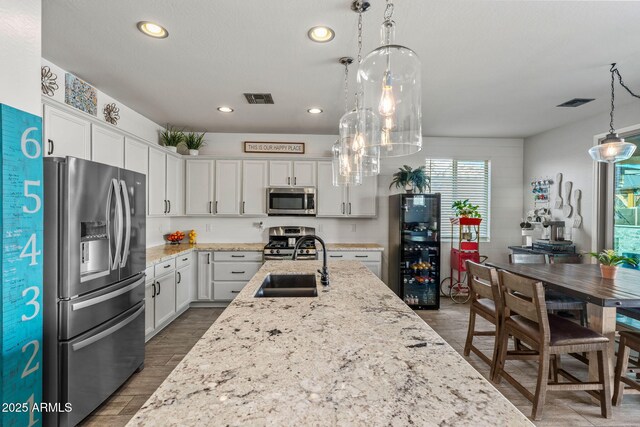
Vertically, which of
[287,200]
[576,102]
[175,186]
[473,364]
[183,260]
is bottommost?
[473,364]

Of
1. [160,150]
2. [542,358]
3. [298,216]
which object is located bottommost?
[542,358]

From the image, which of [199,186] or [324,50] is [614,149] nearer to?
[324,50]

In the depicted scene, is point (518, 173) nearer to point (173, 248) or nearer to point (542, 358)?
point (542, 358)

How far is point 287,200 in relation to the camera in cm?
450

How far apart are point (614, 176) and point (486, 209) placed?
1653mm

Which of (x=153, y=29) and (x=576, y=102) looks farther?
(x=576, y=102)

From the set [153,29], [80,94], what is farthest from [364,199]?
[80,94]

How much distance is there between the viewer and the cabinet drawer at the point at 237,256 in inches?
168

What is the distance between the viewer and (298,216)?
4.71 m

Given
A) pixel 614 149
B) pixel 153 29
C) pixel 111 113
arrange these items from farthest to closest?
pixel 111 113 → pixel 614 149 → pixel 153 29

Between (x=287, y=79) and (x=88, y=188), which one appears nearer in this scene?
(x=88, y=188)

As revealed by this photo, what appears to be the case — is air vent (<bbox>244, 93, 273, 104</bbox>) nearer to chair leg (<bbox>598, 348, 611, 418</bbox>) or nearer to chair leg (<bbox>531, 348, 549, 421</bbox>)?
chair leg (<bbox>531, 348, 549, 421</bbox>)

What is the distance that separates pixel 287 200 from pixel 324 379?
3.76 m

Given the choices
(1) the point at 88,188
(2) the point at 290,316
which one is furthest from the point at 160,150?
(2) the point at 290,316
